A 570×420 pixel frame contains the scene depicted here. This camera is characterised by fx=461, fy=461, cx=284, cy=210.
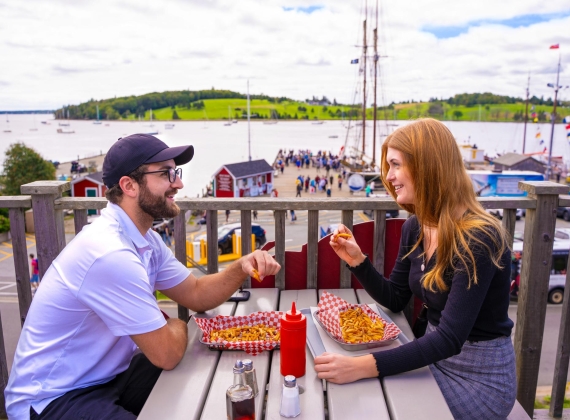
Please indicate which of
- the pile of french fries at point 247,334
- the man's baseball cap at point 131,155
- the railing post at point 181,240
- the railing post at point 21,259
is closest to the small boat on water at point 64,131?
the railing post at point 21,259

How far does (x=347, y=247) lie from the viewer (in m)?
2.40

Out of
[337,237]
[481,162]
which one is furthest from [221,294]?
[481,162]

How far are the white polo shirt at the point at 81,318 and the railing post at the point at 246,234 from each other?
1075 millimetres

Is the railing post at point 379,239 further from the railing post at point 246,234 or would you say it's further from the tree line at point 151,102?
the tree line at point 151,102

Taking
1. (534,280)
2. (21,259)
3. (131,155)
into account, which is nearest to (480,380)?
(534,280)

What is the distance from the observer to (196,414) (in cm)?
152

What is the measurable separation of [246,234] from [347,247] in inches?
32.4

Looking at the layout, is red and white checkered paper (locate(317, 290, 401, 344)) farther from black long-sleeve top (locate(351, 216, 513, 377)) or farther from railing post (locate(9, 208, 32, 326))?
railing post (locate(9, 208, 32, 326))

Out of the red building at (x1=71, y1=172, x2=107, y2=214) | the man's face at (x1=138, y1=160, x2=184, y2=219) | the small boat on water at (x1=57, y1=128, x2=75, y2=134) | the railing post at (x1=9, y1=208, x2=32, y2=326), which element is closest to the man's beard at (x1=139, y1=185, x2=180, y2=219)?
the man's face at (x1=138, y1=160, x2=184, y2=219)

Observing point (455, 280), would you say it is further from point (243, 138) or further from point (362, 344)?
point (243, 138)

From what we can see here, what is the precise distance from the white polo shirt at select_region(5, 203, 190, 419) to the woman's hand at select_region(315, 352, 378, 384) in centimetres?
65

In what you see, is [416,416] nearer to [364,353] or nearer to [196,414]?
[364,353]

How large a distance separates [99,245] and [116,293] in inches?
8.0

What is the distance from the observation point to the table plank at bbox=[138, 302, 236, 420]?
154cm
